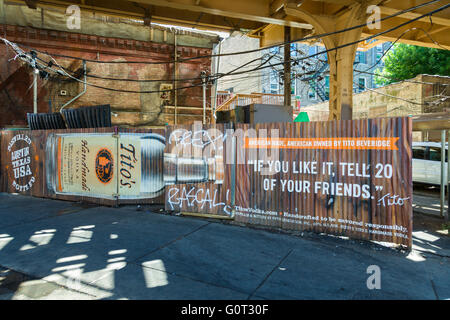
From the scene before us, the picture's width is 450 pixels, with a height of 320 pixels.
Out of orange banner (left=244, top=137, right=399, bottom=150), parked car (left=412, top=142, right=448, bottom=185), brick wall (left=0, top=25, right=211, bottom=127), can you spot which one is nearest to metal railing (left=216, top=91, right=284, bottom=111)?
brick wall (left=0, top=25, right=211, bottom=127)

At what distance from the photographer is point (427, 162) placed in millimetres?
12945

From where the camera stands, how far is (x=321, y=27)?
873cm

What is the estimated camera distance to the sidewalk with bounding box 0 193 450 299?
3725 mm

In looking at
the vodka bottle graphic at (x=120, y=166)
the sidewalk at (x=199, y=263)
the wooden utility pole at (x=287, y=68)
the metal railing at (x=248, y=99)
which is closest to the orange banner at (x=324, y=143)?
the vodka bottle graphic at (x=120, y=166)

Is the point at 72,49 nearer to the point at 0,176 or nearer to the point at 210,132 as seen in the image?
the point at 0,176

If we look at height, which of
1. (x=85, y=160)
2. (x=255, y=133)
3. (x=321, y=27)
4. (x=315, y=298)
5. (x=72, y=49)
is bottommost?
(x=315, y=298)

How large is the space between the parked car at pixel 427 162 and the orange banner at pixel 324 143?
31.5 feet

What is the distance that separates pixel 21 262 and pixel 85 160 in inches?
200

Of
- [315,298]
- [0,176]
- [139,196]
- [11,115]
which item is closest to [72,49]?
[11,115]

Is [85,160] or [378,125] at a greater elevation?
[378,125]
